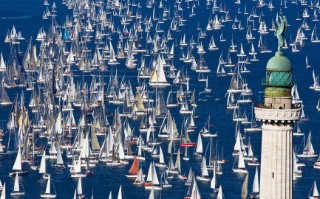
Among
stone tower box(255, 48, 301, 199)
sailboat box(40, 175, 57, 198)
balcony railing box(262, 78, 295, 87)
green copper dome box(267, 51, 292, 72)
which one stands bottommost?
sailboat box(40, 175, 57, 198)

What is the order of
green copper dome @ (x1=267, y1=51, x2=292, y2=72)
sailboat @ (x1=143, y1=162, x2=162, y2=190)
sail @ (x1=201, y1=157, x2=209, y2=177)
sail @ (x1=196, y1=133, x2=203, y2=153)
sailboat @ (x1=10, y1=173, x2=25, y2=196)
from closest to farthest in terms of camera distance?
green copper dome @ (x1=267, y1=51, x2=292, y2=72) → sailboat @ (x1=10, y1=173, x2=25, y2=196) → sailboat @ (x1=143, y1=162, x2=162, y2=190) → sail @ (x1=201, y1=157, x2=209, y2=177) → sail @ (x1=196, y1=133, x2=203, y2=153)

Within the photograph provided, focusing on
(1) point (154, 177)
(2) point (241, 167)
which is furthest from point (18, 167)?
(2) point (241, 167)

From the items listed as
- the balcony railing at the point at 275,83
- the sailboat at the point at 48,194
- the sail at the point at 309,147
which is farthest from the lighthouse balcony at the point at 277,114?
the sail at the point at 309,147

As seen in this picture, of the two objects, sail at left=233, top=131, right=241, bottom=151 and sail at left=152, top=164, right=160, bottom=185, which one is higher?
sail at left=233, top=131, right=241, bottom=151

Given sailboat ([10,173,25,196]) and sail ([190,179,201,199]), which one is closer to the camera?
sail ([190,179,201,199])

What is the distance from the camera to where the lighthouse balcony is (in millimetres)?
51750

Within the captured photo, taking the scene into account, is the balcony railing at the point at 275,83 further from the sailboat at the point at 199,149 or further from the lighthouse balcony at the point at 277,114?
the sailboat at the point at 199,149

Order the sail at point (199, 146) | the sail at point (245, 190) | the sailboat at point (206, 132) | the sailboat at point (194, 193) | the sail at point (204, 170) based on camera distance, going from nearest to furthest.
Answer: the sailboat at point (194, 193) → the sail at point (245, 190) → the sail at point (204, 170) → the sail at point (199, 146) → the sailboat at point (206, 132)

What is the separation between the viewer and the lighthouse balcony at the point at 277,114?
51.8 meters

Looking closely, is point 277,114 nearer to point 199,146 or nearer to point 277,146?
point 277,146

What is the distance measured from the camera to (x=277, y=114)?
170 ft

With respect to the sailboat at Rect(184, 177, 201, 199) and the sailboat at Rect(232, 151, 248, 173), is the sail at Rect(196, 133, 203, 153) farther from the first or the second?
the sailboat at Rect(184, 177, 201, 199)

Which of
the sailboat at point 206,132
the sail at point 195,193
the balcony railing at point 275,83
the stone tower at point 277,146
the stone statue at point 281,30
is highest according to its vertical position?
the stone statue at point 281,30

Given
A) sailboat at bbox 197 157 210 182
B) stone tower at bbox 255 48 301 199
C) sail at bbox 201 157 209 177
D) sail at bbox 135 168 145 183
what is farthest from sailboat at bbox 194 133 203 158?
stone tower at bbox 255 48 301 199
